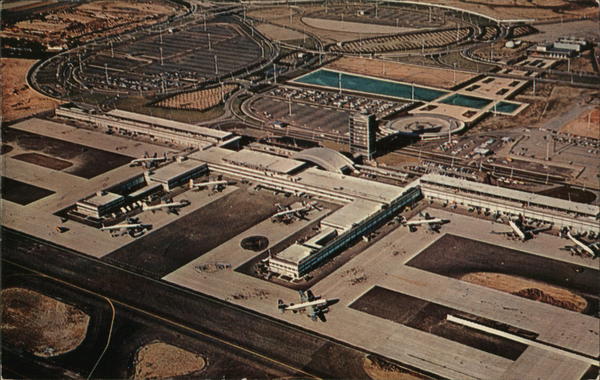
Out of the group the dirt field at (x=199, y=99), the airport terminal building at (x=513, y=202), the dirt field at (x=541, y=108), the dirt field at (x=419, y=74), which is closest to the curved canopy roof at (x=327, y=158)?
the airport terminal building at (x=513, y=202)

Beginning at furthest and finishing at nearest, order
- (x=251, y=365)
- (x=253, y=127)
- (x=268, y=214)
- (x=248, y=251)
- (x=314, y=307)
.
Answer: (x=253, y=127) → (x=268, y=214) → (x=248, y=251) → (x=314, y=307) → (x=251, y=365)

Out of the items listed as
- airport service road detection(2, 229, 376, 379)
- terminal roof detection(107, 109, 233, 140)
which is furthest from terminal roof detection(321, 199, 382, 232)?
terminal roof detection(107, 109, 233, 140)

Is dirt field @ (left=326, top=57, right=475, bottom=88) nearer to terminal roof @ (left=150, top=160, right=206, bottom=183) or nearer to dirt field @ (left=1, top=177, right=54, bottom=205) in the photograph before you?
terminal roof @ (left=150, top=160, right=206, bottom=183)

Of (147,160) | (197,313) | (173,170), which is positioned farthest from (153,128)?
(197,313)

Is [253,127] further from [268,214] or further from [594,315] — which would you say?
[594,315]

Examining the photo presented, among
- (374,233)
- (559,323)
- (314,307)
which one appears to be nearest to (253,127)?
(374,233)

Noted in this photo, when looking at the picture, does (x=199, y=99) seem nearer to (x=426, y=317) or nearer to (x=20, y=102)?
(x=20, y=102)
